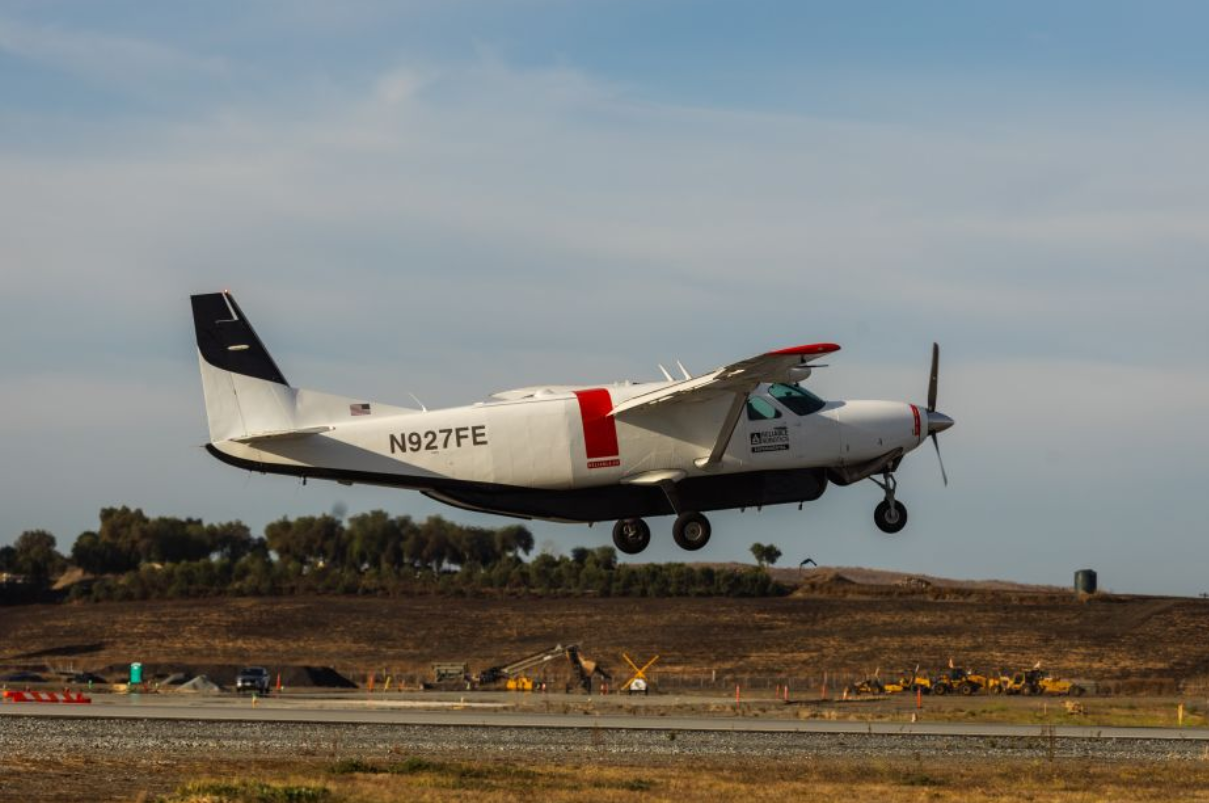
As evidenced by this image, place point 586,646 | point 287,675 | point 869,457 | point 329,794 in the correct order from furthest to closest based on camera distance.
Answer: point 586,646, point 287,675, point 869,457, point 329,794

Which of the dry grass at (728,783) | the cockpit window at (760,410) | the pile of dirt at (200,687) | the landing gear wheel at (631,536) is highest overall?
the cockpit window at (760,410)

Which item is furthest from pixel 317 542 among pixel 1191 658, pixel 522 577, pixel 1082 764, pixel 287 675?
pixel 1082 764

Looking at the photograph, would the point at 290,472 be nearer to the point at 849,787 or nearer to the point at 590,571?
the point at 849,787

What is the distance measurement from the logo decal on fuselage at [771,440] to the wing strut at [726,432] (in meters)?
0.78

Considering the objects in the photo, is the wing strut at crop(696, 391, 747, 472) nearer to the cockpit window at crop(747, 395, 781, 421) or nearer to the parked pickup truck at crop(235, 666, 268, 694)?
the cockpit window at crop(747, 395, 781, 421)

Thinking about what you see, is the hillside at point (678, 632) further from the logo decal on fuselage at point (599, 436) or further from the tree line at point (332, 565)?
the logo decal on fuselage at point (599, 436)

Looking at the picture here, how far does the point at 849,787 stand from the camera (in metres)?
38.9

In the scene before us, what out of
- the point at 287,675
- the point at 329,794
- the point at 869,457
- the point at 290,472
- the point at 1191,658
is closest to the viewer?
the point at 329,794

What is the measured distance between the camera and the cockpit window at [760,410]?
1604 inches

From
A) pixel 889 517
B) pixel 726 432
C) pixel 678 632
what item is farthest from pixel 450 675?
pixel 726 432

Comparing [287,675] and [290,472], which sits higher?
[290,472]

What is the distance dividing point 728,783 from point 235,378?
14.7m

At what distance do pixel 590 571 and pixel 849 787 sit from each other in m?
83.6

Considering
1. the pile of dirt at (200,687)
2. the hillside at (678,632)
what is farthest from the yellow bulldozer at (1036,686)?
the pile of dirt at (200,687)
